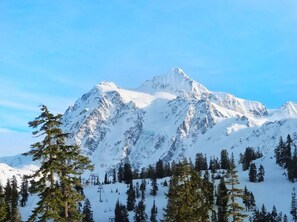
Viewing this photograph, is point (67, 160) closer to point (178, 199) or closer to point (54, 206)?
point (54, 206)

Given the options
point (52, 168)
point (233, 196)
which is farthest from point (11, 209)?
point (52, 168)

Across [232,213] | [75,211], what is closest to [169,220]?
[232,213]

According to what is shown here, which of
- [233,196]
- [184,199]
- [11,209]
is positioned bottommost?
[11,209]

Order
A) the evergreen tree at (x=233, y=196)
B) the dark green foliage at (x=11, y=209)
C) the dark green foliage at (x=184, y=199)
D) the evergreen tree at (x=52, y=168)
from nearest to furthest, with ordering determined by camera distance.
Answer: the evergreen tree at (x=52, y=168), the evergreen tree at (x=233, y=196), the dark green foliage at (x=184, y=199), the dark green foliage at (x=11, y=209)

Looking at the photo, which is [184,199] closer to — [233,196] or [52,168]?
[233,196]

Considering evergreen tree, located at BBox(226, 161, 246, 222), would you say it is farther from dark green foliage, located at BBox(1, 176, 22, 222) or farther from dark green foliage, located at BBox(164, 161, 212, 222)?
dark green foliage, located at BBox(1, 176, 22, 222)

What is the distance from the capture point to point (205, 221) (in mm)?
56156

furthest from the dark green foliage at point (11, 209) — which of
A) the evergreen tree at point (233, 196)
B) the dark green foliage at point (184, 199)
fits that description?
the evergreen tree at point (233, 196)

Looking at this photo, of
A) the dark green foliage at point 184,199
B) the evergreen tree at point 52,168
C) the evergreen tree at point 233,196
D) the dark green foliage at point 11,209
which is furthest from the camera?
the dark green foliage at point 11,209

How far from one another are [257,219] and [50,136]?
450 ft

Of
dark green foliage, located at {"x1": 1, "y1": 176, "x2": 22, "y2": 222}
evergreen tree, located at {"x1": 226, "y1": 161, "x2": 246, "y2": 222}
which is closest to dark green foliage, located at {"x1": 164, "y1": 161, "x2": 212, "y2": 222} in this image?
evergreen tree, located at {"x1": 226, "y1": 161, "x2": 246, "y2": 222}

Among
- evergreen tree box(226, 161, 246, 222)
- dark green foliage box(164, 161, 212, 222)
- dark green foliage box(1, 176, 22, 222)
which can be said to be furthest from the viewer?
dark green foliage box(1, 176, 22, 222)

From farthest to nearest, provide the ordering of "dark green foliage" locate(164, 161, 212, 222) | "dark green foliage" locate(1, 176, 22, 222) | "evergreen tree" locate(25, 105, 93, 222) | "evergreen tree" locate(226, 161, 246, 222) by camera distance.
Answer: "dark green foliage" locate(1, 176, 22, 222) < "dark green foliage" locate(164, 161, 212, 222) < "evergreen tree" locate(226, 161, 246, 222) < "evergreen tree" locate(25, 105, 93, 222)

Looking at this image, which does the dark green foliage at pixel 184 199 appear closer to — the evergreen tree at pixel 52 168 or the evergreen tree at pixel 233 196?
the evergreen tree at pixel 233 196
